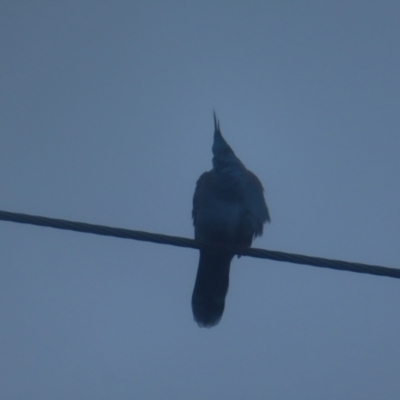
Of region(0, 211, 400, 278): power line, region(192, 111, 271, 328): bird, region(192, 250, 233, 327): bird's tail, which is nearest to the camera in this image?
region(0, 211, 400, 278): power line

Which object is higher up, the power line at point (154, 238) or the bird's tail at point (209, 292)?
the power line at point (154, 238)

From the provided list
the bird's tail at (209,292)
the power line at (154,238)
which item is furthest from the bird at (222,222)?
the power line at (154,238)

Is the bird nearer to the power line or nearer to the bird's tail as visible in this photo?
the bird's tail

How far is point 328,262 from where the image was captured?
13.1ft

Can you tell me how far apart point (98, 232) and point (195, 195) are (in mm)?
3212

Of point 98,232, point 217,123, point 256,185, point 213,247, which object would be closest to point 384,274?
point 213,247

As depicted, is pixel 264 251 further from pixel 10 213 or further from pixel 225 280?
pixel 225 280

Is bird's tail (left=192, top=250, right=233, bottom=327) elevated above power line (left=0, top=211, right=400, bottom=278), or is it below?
below

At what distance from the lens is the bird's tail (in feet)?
21.4

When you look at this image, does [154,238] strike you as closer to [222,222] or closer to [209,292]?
[222,222]

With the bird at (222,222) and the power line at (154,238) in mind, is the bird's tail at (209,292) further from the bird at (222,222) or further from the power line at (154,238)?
the power line at (154,238)

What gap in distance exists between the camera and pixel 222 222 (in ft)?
21.0

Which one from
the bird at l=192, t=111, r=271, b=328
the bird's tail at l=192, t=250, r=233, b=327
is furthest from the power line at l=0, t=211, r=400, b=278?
the bird's tail at l=192, t=250, r=233, b=327

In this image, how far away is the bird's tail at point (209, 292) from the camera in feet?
21.4
